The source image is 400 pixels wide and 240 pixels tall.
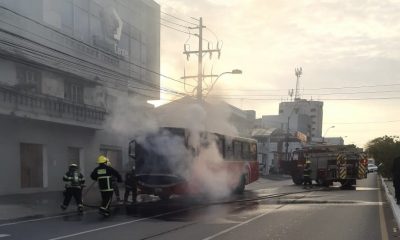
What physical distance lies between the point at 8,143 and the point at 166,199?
7572 mm

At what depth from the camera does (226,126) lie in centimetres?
2353

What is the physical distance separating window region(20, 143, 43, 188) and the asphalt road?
357 inches

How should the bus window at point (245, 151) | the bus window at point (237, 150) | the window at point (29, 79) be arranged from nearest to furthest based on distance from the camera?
the window at point (29, 79), the bus window at point (237, 150), the bus window at point (245, 151)

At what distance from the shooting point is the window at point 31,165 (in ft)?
76.6

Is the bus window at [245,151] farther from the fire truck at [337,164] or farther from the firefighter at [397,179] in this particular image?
the firefighter at [397,179]

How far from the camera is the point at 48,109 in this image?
2272cm

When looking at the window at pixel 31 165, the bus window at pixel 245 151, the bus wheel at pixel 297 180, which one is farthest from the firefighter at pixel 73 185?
the bus wheel at pixel 297 180

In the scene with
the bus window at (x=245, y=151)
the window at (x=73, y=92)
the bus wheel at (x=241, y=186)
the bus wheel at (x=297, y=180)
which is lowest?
the bus wheel at (x=297, y=180)

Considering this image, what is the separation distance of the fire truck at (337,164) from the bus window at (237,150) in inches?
273

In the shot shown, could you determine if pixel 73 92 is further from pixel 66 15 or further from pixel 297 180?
pixel 297 180

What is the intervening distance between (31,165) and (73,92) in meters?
4.38

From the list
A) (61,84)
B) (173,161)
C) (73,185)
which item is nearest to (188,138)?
(173,161)

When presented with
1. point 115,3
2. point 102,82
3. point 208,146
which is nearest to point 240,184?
point 208,146

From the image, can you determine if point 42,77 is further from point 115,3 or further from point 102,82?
point 115,3
